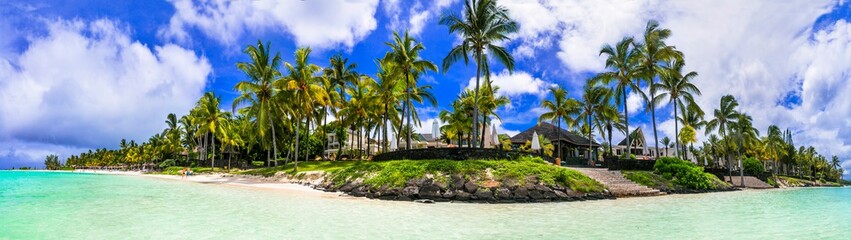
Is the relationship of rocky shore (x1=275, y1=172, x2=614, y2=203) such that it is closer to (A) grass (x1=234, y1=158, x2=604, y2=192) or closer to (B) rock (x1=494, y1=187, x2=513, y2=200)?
(B) rock (x1=494, y1=187, x2=513, y2=200)

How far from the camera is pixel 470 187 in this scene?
52.9 feet

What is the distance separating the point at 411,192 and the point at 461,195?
1.90 meters

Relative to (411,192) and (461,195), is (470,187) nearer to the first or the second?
(461,195)

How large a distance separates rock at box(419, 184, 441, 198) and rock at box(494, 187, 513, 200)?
2.11 metres

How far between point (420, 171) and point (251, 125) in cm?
3106

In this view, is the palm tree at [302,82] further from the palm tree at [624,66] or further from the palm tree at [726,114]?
the palm tree at [726,114]

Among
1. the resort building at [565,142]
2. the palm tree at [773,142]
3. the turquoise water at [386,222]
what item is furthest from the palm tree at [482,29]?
the palm tree at [773,142]

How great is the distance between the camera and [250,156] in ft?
184

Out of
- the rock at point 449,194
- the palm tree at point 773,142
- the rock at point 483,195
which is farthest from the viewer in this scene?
the palm tree at point 773,142

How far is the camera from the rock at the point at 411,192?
16047mm

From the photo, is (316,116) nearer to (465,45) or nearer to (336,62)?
(336,62)

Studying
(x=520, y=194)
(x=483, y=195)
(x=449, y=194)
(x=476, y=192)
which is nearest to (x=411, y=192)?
(x=449, y=194)

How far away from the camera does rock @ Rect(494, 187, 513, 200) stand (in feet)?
51.3

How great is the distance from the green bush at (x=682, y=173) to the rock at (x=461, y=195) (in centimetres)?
1396
